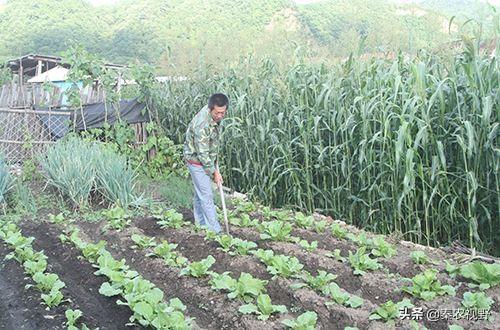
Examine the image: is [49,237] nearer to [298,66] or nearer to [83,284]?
[83,284]

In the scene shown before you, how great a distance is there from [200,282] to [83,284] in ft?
3.28

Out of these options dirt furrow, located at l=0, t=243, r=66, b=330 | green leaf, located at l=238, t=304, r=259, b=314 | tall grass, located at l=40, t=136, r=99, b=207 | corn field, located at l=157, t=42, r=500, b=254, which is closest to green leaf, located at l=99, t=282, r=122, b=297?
dirt furrow, located at l=0, t=243, r=66, b=330

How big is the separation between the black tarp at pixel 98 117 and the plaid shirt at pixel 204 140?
4378 mm

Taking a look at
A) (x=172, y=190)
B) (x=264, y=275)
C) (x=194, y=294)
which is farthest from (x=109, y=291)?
(x=172, y=190)

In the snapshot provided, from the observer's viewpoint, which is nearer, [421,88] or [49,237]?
[421,88]

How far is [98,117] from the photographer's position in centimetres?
1047

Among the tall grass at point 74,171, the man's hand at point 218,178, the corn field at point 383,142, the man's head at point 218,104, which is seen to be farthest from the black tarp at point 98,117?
the man's head at point 218,104

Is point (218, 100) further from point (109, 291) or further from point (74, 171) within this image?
point (74, 171)

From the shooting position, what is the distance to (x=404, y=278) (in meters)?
4.54

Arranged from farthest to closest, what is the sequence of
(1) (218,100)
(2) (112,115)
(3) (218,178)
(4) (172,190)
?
(2) (112,115)
(4) (172,190)
(3) (218,178)
(1) (218,100)

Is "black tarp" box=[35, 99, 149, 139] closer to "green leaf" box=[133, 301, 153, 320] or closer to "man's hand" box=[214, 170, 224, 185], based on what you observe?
"man's hand" box=[214, 170, 224, 185]

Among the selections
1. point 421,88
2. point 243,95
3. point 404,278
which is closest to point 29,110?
point 243,95

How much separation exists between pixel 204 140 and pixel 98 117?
4.98 meters

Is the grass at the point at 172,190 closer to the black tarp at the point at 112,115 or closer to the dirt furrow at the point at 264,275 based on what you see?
the dirt furrow at the point at 264,275
